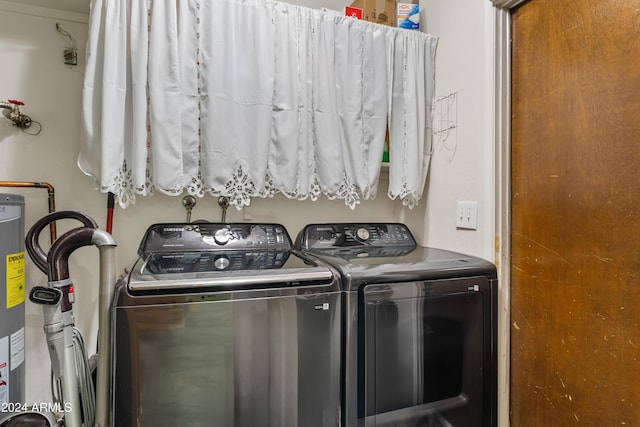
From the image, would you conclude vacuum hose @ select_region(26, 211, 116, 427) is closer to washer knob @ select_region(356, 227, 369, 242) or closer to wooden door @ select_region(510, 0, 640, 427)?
washer knob @ select_region(356, 227, 369, 242)

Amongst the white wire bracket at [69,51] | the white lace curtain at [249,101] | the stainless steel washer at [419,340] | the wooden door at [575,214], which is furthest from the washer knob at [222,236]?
the wooden door at [575,214]

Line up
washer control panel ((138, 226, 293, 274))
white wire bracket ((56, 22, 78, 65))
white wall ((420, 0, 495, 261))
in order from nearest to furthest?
washer control panel ((138, 226, 293, 274)) → white wall ((420, 0, 495, 261)) → white wire bracket ((56, 22, 78, 65))

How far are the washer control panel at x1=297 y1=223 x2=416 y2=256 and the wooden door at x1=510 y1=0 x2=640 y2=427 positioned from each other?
21.9 inches

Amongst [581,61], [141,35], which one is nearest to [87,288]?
[141,35]

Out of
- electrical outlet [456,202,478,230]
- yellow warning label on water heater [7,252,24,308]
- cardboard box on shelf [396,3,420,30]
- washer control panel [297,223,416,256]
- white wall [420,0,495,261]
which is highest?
cardboard box on shelf [396,3,420,30]

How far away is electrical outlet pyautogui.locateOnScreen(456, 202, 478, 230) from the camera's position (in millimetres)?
1574

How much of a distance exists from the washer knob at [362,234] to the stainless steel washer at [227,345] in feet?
1.83

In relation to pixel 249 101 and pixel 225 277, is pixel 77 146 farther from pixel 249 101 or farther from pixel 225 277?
pixel 225 277

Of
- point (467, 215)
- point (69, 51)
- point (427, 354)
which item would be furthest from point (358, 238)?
point (69, 51)

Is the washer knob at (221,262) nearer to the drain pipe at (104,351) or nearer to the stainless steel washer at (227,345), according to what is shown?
the stainless steel washer at (227,345)

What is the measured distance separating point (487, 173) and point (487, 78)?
424 mm

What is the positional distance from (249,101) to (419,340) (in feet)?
4.10

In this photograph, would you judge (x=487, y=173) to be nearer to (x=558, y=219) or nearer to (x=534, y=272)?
(x=558, y=219)

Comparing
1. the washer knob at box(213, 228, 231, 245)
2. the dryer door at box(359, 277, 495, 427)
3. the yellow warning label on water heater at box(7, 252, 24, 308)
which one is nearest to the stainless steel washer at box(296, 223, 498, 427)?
the dryer door at box(359, 277, 495, 427)
